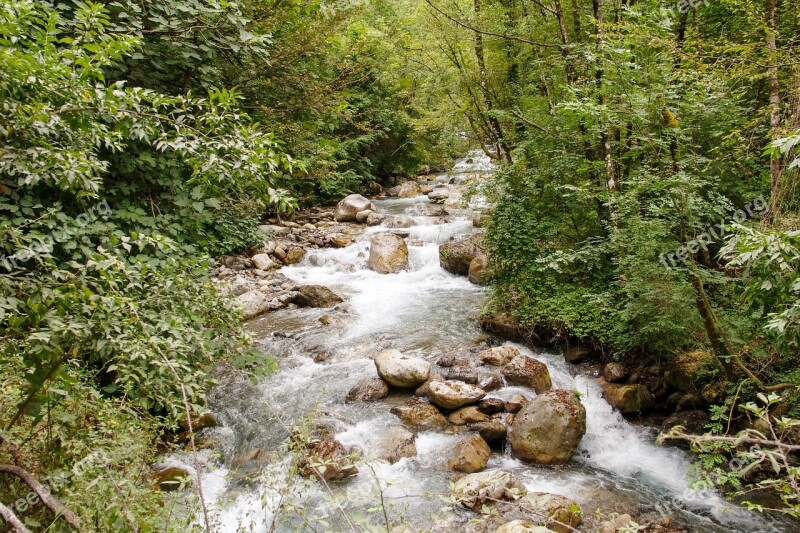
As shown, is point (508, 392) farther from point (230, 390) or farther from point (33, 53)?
point (33, 53)

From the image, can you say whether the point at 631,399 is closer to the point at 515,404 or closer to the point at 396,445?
the point at 515,404

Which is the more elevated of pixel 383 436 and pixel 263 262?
pixel 263 262

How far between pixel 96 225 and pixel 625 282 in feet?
20.2

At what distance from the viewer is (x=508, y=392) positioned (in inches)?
250

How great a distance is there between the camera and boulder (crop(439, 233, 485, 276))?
36.2 ft

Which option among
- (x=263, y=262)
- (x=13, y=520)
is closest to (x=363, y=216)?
(x=263, y=262)

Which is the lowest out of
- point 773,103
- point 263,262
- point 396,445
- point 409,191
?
point 396,445

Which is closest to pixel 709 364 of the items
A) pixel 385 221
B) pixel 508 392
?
pixel 508 392

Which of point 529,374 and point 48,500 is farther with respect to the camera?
point 529,374

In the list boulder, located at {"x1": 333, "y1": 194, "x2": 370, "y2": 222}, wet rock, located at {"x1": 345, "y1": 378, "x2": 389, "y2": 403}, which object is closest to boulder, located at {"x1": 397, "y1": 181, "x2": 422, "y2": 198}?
boulder, located at {"x1": 333, "y1": 194, "x2": 370, "y2": 222}

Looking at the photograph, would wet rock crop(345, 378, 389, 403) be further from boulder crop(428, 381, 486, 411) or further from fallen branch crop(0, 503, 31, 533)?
fallen branch crop(0, 503, 31, 533)

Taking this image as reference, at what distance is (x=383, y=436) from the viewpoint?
220 inches

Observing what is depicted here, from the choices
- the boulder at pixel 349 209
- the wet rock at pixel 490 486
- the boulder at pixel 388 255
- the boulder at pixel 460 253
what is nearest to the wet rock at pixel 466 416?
the wet rock at pixel 490 486

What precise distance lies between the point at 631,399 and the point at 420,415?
9.37ft
